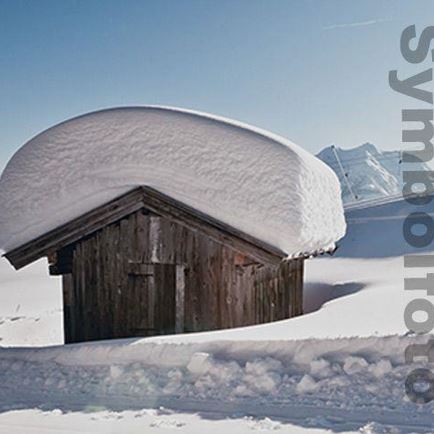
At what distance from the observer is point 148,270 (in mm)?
7105

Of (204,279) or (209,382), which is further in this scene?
(204,279)

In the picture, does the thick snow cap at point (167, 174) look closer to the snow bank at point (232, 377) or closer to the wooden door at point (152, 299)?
the wooden door at point (152, 299)

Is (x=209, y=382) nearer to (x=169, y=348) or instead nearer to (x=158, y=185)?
(x=169, y=348)

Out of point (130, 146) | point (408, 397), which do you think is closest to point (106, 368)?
point (408, 397)

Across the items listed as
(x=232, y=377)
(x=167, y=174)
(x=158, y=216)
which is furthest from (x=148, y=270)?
(x=232, y=377)

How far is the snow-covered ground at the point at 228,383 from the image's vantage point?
10.7ft

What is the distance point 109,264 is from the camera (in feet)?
23.8

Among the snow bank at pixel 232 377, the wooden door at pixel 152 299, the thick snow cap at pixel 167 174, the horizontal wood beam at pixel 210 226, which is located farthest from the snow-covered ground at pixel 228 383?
the wooden door at pixel 152 299

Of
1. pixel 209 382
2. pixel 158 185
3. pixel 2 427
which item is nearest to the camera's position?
pixel 2 427

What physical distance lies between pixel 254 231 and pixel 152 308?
2.10 metres

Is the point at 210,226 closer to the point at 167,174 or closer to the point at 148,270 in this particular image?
the point at 167,174

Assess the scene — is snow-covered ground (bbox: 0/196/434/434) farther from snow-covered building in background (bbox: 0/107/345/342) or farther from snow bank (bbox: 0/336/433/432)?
snow-covered building in background (bbox: 0/107/345/342)

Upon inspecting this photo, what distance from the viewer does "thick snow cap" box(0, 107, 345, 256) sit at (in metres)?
6.25

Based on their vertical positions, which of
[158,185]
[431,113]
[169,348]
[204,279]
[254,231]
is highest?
[431,113]
